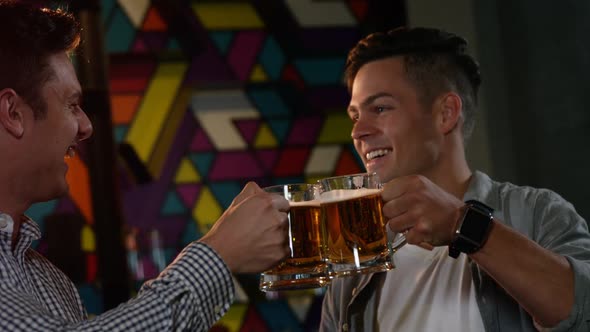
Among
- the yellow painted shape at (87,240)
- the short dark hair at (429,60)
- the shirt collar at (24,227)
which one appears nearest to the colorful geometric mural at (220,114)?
the yellow painted shape at (87,240)

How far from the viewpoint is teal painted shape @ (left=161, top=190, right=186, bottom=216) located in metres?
3.79

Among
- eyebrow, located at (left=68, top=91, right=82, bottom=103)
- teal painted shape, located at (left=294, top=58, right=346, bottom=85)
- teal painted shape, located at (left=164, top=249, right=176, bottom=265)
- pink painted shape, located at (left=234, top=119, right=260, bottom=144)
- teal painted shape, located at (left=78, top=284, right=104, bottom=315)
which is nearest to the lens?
eyebrow, located at (left=68, top=91, right=82, bottom=103)

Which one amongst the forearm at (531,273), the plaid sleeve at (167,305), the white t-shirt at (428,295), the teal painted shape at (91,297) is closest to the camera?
the plaid sleeve at (167,305)

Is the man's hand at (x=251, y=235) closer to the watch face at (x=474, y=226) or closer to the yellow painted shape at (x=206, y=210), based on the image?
the watch face at (x=474, y=226)

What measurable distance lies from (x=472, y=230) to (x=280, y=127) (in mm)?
2601

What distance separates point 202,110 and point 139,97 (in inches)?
12.4

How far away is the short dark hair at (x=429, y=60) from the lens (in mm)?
2088

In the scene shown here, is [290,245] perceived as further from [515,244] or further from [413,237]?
[515,244]

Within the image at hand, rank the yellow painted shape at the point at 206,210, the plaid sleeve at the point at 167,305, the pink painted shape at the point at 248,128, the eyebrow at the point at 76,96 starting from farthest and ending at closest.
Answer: the pink painted shape at the point at 248,128 → the yellow painted shape at the point at 206,210 → the eyebrow at the point at 76,96 → the plaid sleeve at the point at 167,305

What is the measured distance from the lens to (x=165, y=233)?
3748 mm

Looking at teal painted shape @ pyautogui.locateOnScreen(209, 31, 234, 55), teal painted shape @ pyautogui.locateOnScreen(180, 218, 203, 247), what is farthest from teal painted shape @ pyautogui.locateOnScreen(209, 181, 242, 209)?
teal painted shape @ pyautogui.locateOnScreen(209, 31, 234, 55)

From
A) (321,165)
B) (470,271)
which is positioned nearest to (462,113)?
(470,271)

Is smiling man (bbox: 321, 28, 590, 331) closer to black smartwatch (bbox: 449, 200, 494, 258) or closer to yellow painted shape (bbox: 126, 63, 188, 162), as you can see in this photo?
black smartwatch (bbox: 449, 200, 494, 258)

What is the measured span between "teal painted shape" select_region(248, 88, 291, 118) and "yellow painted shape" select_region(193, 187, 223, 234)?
502 mm
